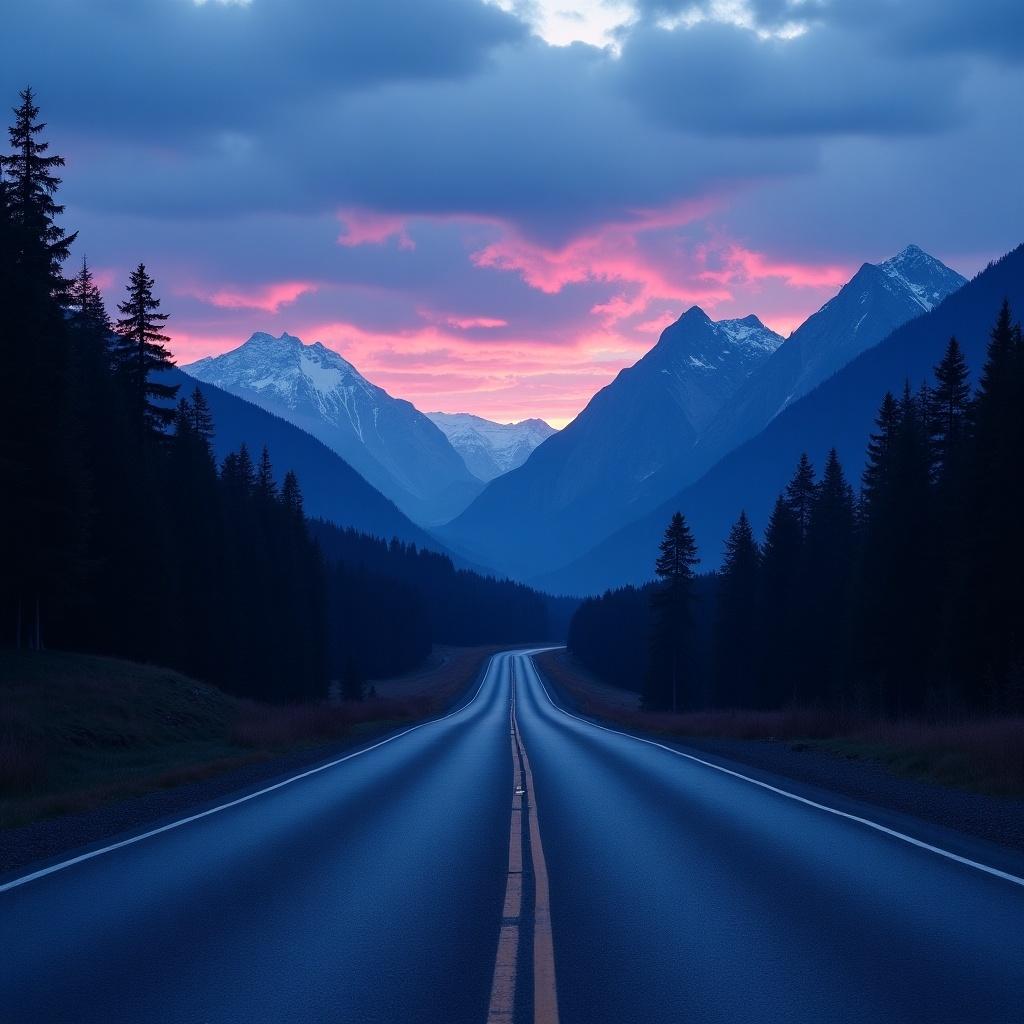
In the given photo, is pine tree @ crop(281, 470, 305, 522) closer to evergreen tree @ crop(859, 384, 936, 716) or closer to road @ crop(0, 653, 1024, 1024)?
evergreen tree @ crop(859, 384, 936, 716)

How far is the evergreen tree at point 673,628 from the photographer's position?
71688 millimetres

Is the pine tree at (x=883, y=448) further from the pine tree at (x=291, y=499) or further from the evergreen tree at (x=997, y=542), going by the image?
the pine tree at (x=291, y=499)

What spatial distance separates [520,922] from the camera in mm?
7984

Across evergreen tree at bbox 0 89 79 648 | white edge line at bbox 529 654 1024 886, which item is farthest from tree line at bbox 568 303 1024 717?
evergreen tree at bbox 0 89 79 648

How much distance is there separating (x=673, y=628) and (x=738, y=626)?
14.7 ft

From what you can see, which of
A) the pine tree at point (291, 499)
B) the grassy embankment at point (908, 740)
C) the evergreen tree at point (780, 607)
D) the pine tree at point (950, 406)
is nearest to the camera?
the grassy embankment at point (908, 740)

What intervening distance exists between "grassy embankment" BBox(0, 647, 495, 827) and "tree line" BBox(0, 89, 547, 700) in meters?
4.40

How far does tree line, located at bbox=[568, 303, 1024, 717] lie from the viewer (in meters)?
36.8

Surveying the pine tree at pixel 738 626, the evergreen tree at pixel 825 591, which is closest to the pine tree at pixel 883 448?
the evergreen tree at pixel 825 591

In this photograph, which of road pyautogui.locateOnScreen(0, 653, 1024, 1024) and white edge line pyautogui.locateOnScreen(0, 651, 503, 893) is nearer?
road pyautogui.locateOnScreen(0, 653, 1024, 1024)

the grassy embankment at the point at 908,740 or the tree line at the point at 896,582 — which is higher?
the tree line at the point at 896,582

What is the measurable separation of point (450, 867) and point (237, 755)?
1701cm

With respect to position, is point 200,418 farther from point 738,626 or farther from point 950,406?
point 950,406

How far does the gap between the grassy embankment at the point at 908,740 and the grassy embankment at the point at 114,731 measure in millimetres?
13011
